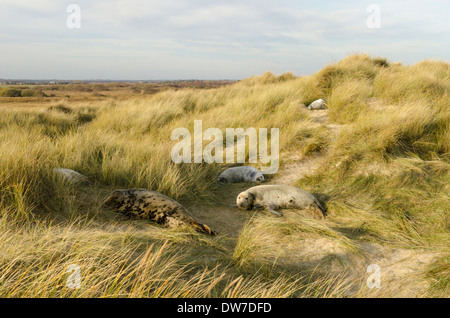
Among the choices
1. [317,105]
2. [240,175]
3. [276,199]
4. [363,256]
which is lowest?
[363,256]

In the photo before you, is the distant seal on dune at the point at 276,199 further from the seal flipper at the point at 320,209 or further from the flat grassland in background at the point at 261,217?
the flat grassland in background at the point at 261,217

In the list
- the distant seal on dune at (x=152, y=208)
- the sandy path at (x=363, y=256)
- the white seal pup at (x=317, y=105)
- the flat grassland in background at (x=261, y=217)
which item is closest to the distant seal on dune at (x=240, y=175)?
the flat grassland in background at (x=261, y=217)

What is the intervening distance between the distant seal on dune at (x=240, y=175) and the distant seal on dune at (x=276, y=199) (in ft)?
3.43

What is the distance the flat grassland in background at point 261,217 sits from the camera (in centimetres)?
223

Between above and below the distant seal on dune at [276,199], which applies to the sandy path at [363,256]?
below

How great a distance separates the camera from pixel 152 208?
3.72m

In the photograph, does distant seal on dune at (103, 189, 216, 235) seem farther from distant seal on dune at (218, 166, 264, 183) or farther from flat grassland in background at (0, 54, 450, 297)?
distant seal on dune at (218, 166, 264, 183)

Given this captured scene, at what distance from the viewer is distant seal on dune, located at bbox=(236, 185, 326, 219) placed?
4488mm

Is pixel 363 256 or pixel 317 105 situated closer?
pixel 363 256

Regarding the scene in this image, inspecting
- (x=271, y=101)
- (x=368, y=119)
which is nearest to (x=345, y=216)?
(x=368, y=119)

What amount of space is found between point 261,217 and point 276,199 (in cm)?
58

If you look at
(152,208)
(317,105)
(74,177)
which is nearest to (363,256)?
(152,208)

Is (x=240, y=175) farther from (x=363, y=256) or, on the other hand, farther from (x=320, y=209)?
(x=363, y=256)

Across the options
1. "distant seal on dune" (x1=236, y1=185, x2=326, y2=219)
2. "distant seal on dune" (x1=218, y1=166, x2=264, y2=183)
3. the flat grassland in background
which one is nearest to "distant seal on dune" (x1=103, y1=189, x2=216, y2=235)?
the flat grassland in background
